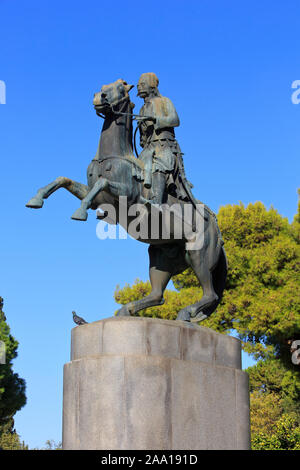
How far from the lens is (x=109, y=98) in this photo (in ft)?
33.6

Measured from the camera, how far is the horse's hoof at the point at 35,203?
30.9ft

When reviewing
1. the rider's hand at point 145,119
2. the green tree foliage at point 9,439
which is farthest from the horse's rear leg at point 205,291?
the green tree foliage at point 9,439

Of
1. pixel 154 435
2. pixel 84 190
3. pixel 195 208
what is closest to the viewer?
pixel 154 435

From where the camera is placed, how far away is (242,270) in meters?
27.3

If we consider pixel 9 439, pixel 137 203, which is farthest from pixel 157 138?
pixel 9 439

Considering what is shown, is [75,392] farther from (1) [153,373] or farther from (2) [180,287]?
(2) [180,287]

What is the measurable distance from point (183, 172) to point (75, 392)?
3.99 metres

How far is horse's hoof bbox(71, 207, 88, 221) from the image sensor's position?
30.6 feet

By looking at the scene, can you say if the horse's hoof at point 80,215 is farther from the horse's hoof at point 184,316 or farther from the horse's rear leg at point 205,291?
the horse's hoof at point 184,316

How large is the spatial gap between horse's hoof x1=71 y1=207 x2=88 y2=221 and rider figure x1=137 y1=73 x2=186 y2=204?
1.28 m

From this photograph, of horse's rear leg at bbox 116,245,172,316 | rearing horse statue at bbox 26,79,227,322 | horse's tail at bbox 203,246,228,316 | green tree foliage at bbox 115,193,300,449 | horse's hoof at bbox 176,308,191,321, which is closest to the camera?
rearing horse statue at bbox 26,79,227,322

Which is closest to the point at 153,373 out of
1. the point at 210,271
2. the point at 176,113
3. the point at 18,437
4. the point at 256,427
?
the point at 210,271

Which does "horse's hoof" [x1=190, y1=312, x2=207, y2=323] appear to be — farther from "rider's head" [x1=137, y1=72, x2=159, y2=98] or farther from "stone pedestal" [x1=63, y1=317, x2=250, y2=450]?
"rider's head" [x1=137, y1=72, x2=159, y2=98]

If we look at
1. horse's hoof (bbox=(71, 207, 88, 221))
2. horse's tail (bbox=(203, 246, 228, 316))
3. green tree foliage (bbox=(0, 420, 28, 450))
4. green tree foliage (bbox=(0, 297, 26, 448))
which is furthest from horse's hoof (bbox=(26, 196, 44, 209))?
green tree foliage (bbox=(0, 420, 28, 450))
